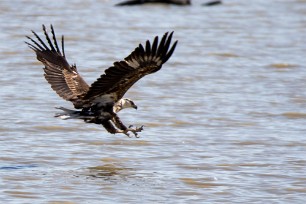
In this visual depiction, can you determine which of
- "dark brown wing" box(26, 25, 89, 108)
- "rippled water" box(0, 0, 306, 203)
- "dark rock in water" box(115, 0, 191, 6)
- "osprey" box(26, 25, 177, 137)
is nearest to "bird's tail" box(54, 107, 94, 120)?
"osprey" box(26, 25, 177, 137)

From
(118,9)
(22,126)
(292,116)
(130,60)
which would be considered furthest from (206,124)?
(118,9)

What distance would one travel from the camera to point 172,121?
1074 cm

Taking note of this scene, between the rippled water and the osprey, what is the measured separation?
1.40 feet

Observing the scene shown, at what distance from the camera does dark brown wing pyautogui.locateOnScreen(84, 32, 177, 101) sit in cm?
769

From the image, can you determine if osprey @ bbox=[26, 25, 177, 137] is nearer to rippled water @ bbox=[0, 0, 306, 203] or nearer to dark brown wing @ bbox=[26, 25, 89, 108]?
dark brown wing @ bbox=[26, 25, 89, 108]

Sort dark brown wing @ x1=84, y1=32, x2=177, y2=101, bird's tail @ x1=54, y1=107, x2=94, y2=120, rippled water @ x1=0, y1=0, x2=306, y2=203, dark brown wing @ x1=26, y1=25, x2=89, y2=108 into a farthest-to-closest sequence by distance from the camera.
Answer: dark brown wing @ x1=26, y1=25, x2=89, y2=108 → bird's tail @ x1=54, y1=107, x2=94, y2=120 → rippled water @ x1=0, y1=0, x2=306, y2=203 → dark brown wing @ x1=84, y1=32, x2=177, y2=101

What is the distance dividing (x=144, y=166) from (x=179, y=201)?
1.17 m

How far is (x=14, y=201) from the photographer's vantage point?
24.2ft

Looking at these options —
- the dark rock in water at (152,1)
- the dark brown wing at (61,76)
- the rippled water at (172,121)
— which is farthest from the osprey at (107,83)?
the dark rock in water at (152,1)

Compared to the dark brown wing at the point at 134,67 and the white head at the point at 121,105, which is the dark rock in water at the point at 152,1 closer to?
the white head at the point at 121,105

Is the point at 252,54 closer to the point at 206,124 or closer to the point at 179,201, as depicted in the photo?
the point at 206,124

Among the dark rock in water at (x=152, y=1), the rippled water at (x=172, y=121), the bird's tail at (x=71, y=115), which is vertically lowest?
the rippled water at (x=172, y=121)

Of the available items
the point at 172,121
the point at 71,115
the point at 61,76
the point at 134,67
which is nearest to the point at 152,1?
the point at 172,121

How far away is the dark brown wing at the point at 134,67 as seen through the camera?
7.69 meters
